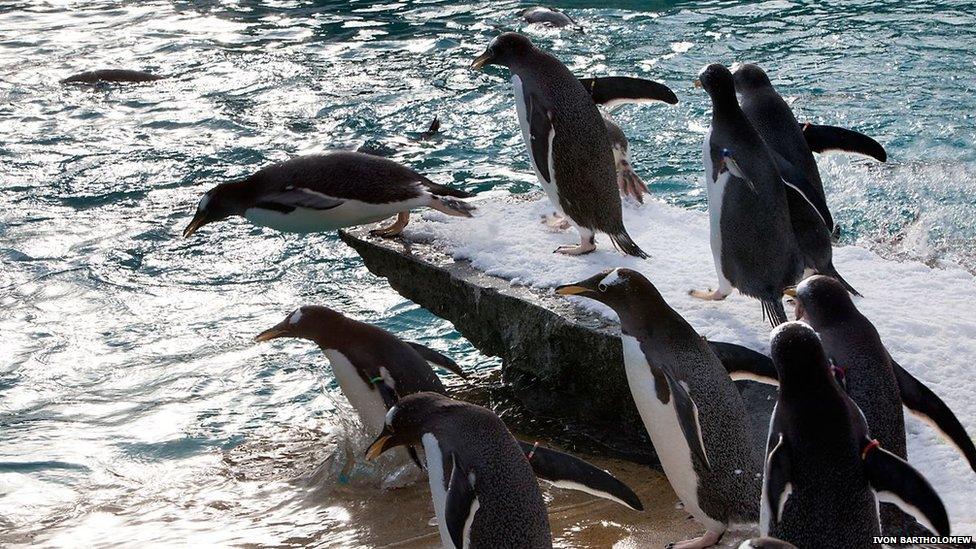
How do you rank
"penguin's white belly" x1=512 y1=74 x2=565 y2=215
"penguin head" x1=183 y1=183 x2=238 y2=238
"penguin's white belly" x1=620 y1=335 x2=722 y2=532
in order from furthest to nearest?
1. "penguin head" x1=183 y1=183 x2=238 y2=238
2. "penguin's white belly" x1=512 y1=74 x2=565 y2=215
3. "penguin's white belly" x1=620 y1=335 x2=722 y2=532

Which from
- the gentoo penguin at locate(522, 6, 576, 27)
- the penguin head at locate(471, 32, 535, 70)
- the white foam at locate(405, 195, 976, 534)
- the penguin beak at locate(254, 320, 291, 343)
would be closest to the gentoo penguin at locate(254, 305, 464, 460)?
the penguin beak at locate(254, 320, 291, 343)

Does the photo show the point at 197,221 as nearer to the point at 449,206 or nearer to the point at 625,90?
the point at 449,206

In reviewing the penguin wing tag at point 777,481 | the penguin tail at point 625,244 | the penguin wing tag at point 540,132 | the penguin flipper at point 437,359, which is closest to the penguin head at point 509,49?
the penguin wing tag at point 540,132

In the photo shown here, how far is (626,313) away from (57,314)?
10.6ft

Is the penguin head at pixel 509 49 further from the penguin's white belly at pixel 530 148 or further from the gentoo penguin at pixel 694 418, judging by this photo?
the gentoo penguin at pixel 694 418

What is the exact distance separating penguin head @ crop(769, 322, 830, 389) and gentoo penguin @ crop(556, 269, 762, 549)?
44 cm

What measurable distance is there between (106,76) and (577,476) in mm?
7226

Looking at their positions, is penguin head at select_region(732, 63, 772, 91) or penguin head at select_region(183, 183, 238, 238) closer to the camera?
penguin head at select_region(732, 63, 772, 91)

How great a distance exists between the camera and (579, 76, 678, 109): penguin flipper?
502 cm

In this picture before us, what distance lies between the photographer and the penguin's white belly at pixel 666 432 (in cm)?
322

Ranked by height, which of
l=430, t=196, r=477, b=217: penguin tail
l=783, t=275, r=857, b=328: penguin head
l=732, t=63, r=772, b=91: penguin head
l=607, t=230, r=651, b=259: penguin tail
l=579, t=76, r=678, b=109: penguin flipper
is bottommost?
l=607, t=230, r=651, b=259: penguin tail

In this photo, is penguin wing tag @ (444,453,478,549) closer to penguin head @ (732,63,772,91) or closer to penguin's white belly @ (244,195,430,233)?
penguin's white belly @ (244,195,430,233)

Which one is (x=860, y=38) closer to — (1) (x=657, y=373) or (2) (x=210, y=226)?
(2) (x=210, y=226)

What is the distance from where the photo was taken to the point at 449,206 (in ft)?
15.8
